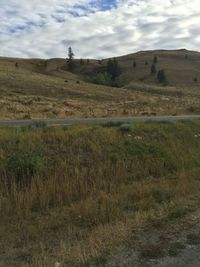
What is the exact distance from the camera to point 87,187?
13.0 metres

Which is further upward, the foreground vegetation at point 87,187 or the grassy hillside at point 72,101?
the grassy hillside at point 72,101

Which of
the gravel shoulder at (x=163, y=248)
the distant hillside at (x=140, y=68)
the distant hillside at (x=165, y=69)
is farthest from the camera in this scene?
the distant hillside at (x=165, y=69)

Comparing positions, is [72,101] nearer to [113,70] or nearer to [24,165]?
[24,165]

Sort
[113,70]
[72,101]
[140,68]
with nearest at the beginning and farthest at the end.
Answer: [72,101] < [113,70] < [140,68]

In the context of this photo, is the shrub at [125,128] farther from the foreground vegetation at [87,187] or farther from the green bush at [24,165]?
the green bush at [24,165]

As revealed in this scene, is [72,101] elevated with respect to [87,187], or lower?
elevated

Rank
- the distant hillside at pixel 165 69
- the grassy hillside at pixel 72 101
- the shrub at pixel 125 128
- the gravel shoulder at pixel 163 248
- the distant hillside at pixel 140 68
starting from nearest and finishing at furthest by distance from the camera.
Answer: the gravel shoulder at pixel 163 248 → the shrub at pixel 125 128 → the grassy hillside at pixel 72 101 → the distant hillside at pixel 140 68 → the distant hillside at pixel 165 69

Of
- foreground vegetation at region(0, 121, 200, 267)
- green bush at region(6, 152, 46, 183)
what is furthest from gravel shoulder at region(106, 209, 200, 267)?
green bush at region(6, 152, 46, 183)

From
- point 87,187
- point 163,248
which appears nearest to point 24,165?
point 87,187

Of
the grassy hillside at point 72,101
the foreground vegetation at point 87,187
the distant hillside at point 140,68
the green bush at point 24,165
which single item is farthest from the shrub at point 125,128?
the distant hillside at point 140,68

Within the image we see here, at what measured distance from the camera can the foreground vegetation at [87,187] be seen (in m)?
8.11

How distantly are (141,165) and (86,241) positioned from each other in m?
8.15

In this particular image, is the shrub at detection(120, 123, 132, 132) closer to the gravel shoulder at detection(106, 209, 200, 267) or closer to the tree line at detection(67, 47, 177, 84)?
the gravel shoulder at detection(106, 209, 200, 267)

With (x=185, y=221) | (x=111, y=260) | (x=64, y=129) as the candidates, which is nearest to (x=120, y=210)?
(x=185, y=221)
